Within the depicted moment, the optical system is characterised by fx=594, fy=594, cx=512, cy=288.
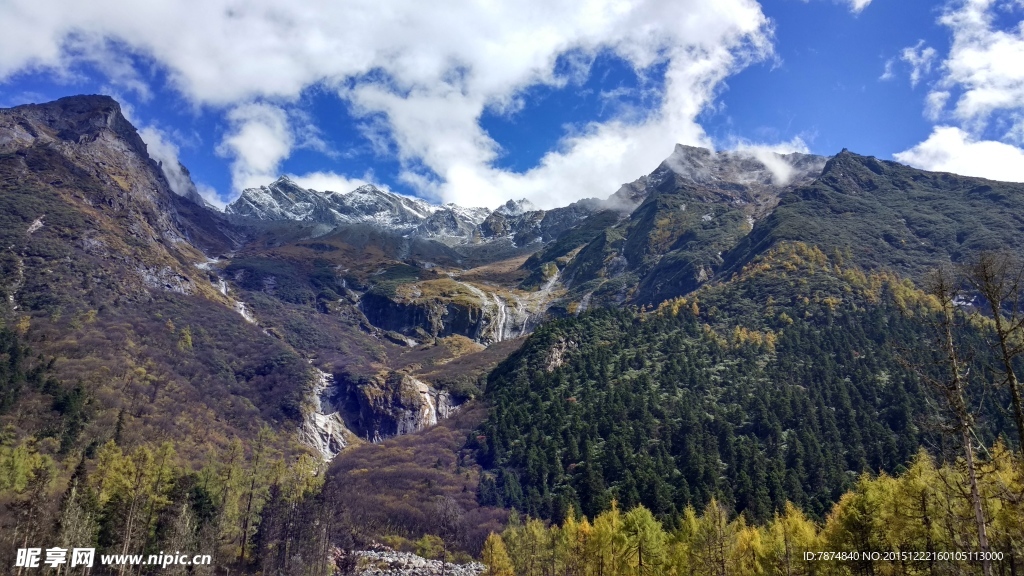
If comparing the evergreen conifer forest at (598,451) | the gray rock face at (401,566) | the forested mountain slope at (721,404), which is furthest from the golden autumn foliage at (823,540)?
the forested mountain slope at (721,404)

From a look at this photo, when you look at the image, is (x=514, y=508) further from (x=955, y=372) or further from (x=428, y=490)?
(x=955, y=372)

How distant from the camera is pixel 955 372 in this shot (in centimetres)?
2094

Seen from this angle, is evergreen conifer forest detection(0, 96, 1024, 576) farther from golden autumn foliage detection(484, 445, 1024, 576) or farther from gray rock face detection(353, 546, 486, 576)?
gray rock face detection(353, 546, 486, 576)

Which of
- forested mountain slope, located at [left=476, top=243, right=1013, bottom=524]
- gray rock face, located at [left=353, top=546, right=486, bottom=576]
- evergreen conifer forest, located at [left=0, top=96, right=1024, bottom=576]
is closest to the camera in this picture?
evergreen conifer forest, located at [left=0, top=96, right=1024, bottom=576]

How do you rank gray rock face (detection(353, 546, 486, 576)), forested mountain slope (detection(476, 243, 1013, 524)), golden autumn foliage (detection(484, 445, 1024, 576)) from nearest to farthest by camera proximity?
golden autumn foliage (detection(484, 445, 1024, 576)) → gray rock face (detection(353, 546, 486, 576)) → forested mountain slope (detection(476, 243, 1013, 524))

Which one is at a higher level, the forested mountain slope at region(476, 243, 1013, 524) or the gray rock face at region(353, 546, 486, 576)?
the forested mountain slope at region(476, 243, 1013, 524)

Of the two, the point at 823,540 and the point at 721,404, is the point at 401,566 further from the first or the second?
the point at 721,404

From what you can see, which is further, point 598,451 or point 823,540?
point 598,451

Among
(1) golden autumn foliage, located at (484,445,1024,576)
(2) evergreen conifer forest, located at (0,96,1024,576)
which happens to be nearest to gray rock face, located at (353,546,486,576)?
(2) evergreen conifer forest, located at (0,96,1024,576)

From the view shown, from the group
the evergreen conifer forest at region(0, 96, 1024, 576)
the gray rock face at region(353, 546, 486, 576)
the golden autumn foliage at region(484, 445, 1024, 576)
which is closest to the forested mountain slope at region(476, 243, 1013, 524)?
the evergreen conifer forest at region(0, 96, 1024, 576)

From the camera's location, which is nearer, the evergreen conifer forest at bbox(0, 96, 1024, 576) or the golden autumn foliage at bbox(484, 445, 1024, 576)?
the golden autumn foliage at bbox(484, 445, 1024, 576)

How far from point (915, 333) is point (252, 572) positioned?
145124 mm

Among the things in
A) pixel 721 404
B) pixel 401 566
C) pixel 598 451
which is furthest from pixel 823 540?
pixel 721 404

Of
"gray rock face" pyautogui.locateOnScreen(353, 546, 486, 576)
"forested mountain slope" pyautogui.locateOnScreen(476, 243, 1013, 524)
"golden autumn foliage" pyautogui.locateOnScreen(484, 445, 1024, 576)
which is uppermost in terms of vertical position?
"forested mountain slope" pyautogui.locateOnScreen(476, 243, 1013, 524)
